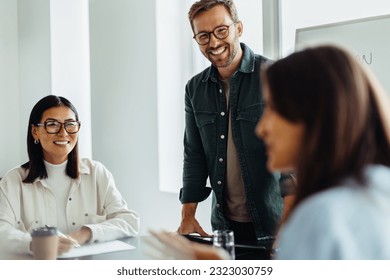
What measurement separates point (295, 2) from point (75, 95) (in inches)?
50.6

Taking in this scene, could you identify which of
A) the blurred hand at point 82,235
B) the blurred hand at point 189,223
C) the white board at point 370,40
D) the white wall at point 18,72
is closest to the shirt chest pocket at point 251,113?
the white board at point 370,40

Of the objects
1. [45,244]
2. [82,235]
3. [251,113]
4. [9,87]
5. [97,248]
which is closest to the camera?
[45,244]

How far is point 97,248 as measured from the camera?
146 cm

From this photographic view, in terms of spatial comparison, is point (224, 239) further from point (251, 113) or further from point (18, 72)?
point (18, 72)

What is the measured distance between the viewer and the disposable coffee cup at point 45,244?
1264 mm

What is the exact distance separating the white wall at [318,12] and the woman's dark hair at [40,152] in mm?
830

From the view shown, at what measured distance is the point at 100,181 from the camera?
1827 mm

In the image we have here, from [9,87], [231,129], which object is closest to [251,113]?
[231,129]

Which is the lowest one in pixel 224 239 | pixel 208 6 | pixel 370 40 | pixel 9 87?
pixel 224 239

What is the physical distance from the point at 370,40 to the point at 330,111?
3.70ft

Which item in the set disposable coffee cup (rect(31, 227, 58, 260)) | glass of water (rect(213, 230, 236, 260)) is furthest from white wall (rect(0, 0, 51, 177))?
glass of water (rect(213, 230, 236, 260))

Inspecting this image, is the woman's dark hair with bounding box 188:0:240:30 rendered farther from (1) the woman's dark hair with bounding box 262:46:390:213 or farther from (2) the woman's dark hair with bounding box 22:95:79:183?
(1) the woman's dark hair with bounding box 262:46:390:213
